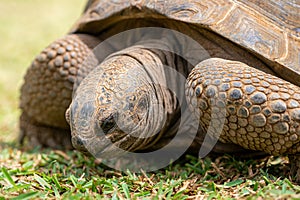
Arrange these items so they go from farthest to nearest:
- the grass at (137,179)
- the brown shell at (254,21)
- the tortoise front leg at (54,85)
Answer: the tortoise front leg at (54,85)
the brown shell at (254,21)
the grass at (137,179)

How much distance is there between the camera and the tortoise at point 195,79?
8.87 feet

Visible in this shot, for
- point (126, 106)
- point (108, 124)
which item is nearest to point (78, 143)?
point (108, 124)

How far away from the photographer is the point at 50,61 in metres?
3.91

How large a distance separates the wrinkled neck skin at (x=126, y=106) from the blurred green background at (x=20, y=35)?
7.34ft

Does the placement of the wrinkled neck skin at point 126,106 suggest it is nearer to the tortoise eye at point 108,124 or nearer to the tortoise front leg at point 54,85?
the tortoise eye at point 108,124

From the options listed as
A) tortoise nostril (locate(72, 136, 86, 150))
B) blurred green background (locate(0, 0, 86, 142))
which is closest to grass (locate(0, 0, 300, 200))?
tortoise nostril (locate(72, 136, 86, 150))

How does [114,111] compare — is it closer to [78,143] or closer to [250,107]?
[78,143]

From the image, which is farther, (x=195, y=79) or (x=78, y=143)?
(x=195, y=79)

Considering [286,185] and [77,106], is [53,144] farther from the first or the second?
[286,185]

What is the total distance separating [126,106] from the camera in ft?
9.39

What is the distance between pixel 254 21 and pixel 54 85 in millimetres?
1835

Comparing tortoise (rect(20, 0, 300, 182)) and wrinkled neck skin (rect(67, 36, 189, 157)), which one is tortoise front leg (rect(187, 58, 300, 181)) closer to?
tortoise (rect(20, 0, 300, 182))

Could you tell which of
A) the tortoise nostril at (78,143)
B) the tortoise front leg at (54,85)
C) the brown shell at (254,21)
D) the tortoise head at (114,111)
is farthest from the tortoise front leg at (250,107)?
the tortoise front leg at (54,85)

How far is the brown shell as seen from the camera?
2.95 m
